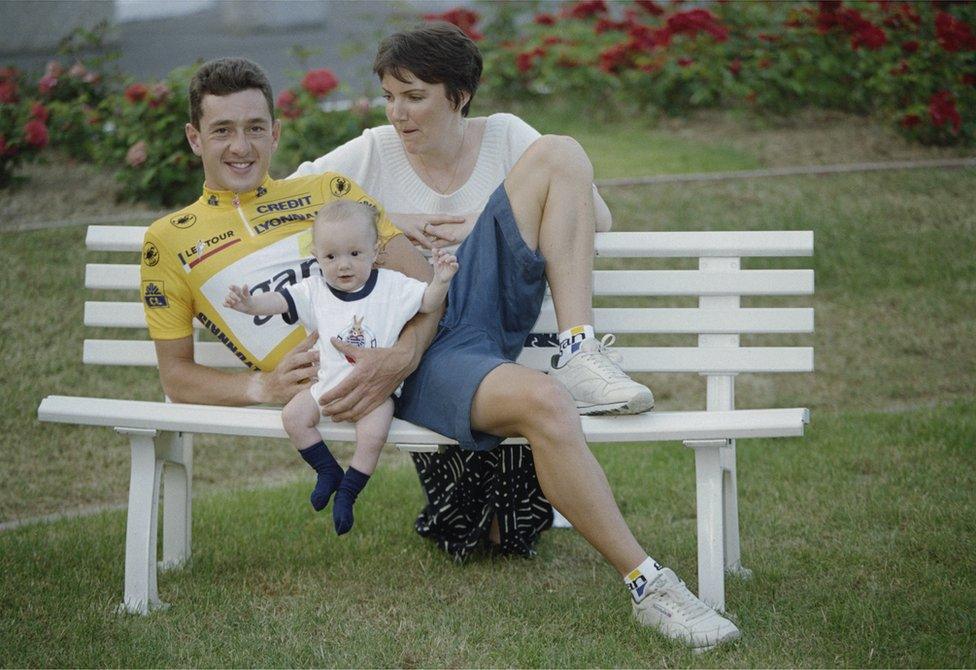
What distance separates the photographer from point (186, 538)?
4.04 m

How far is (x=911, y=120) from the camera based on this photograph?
7406 millimetres

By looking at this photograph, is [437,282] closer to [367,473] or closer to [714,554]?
[367,473]

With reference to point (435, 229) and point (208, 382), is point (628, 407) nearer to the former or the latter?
point (435, 229)

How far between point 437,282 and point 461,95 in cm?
82

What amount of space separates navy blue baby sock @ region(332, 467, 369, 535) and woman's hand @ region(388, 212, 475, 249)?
3.03 feet

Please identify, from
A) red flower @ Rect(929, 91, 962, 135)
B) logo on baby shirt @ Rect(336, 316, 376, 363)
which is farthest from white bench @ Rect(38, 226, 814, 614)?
red flower @ Rect(929, 91, 962, 135)

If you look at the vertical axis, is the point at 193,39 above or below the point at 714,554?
above

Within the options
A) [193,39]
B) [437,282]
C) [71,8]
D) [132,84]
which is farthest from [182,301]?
[193,39]

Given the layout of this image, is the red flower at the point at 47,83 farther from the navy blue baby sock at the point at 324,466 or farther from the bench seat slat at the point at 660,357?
the navy blue baby sock at the point at 324,466

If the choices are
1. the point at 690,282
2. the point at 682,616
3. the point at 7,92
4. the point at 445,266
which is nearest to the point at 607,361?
the point at 445,266

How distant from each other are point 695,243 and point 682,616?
1.30 m

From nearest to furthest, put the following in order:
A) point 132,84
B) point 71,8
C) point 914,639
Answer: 1. point 914,639
2. point 132,84
3. point 71,8

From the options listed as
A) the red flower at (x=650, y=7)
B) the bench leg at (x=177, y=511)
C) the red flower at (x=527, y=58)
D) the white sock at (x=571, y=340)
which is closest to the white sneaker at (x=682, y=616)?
the white sock at (x=571, y=340)

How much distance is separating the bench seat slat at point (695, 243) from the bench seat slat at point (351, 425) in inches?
28.0
